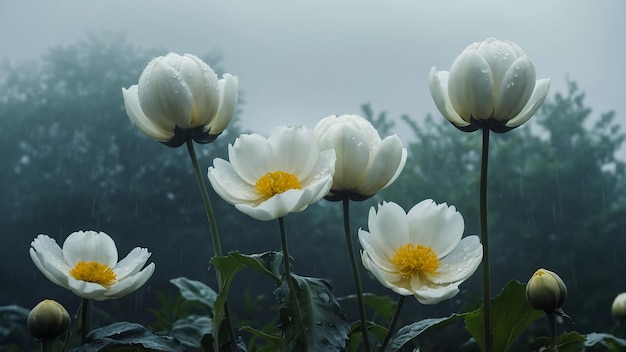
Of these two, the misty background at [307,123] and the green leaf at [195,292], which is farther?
the misty background at [307,123]

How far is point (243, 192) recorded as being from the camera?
1.37ft

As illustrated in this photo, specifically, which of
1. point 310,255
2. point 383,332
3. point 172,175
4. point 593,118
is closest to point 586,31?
point 593,118

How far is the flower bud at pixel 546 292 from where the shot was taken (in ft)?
1.42

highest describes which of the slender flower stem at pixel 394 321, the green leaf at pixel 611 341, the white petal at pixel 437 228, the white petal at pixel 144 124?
the white petal at pixel 144 124

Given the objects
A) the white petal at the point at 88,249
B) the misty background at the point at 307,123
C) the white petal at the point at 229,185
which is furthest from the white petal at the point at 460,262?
the misty background at the point at 307,123

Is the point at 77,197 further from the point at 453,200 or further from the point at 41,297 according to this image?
the point at 453,200

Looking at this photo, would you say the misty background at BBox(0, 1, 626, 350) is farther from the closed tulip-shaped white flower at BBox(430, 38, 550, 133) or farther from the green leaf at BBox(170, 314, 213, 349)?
the closed tulip-shaped white flower at BBox(430, 38, 550, 133)

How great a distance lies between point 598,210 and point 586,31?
0.48 meters

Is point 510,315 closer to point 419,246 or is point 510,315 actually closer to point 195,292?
point 419,246

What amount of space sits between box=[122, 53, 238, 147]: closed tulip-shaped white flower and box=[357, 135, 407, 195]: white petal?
0.09 meters

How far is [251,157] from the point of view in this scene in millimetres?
430

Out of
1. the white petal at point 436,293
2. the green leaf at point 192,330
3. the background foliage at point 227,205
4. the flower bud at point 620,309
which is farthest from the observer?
the background foliage at point 227,205

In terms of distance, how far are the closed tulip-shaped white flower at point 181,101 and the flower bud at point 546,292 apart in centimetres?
21

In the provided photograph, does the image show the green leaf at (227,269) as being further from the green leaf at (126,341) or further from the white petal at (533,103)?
the white petal at (533,103)
